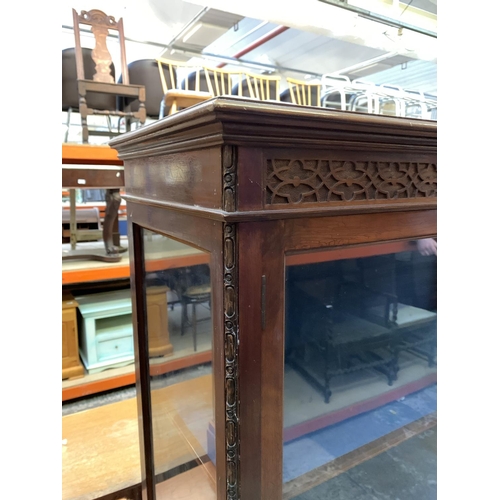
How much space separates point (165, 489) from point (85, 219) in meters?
3.22

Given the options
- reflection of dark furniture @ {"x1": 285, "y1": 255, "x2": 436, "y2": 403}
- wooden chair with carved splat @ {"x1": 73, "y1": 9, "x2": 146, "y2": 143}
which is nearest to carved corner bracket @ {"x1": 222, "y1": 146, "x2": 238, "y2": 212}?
reflection of dark furniture @ {"x1": 285, "y1": 255, "x2": 436, "y2": 403}

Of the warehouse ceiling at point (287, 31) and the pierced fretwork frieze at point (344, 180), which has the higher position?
the warehouse ceiling at point (287, 31)

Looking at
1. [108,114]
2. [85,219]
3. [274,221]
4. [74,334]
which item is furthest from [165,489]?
[85,219]

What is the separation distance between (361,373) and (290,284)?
0.21 meters

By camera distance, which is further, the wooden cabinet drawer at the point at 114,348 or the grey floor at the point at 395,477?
the wooden cabinet drawer at the point at 114,348

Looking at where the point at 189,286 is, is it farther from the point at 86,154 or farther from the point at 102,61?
the point at 102,61

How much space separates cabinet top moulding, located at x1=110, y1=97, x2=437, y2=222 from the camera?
35cm

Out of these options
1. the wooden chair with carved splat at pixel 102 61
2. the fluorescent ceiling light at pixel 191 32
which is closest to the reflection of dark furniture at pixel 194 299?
the wooden chair with carved splat at pixel 102 61

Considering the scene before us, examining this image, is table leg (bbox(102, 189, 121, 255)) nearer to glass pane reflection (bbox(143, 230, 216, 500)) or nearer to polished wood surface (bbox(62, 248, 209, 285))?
polished wood surface (bbox(62, 248, 209, 285))

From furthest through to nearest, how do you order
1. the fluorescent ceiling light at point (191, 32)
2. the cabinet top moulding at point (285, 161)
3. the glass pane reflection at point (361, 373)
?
the fluorescent ceiling light at point (191, 32), the glass pane reflection at point (361, 373), the cabinet top moulding at point (285, 161)

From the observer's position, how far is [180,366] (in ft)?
1.97

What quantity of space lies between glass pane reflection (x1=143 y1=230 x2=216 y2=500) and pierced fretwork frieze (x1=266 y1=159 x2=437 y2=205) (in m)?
0.11

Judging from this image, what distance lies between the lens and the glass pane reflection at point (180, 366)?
48cm

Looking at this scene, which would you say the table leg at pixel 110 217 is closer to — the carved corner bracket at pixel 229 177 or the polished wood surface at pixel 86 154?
the polished wood surface at pixel 86 154
